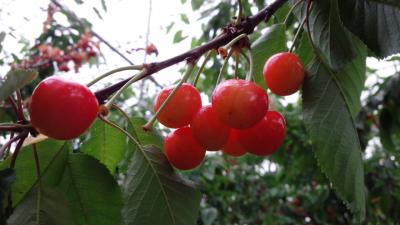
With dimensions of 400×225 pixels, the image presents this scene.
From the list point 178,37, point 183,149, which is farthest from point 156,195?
point 178,37

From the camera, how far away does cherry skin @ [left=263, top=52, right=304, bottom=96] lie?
0.93m

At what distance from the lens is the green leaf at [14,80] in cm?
66

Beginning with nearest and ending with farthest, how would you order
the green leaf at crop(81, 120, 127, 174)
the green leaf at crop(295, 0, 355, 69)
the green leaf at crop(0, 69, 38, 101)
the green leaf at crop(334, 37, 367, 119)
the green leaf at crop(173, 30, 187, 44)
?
the green leaf at crop(0, 69, 38, 101), the green leaf at crop(295, 0, 355, 69), the green leaf at crop(334, 37, 367, 119), the green leaf at crop(81, 120, 127, 174), the green leaf at crop(173, 30, 187, 44)

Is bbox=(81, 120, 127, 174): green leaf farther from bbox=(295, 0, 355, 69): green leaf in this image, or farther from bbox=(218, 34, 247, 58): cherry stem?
bbox=(295, 0, 355, 69): green leaf

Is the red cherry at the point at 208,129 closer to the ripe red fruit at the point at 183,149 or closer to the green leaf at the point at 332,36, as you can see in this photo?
the ripe red fruit at the point at 183,149

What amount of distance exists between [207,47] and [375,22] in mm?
362

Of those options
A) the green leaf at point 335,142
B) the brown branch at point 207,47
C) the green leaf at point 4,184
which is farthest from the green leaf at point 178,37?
the green leaf at point 4,184

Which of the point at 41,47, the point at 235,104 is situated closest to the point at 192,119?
the point at 235,104

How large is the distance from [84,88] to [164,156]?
0.32m

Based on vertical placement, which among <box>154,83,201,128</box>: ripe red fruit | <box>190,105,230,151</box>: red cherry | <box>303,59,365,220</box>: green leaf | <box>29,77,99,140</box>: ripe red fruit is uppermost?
<box>29,77,99,140</box>: ripe red fruit

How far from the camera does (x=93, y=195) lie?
3.28 feet

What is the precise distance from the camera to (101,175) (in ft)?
3.30

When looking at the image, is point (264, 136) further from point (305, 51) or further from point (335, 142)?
point (305, 51)

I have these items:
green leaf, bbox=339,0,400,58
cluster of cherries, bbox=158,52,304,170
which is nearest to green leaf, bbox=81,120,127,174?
cluster of cherries, bbox=158,52,304,170
